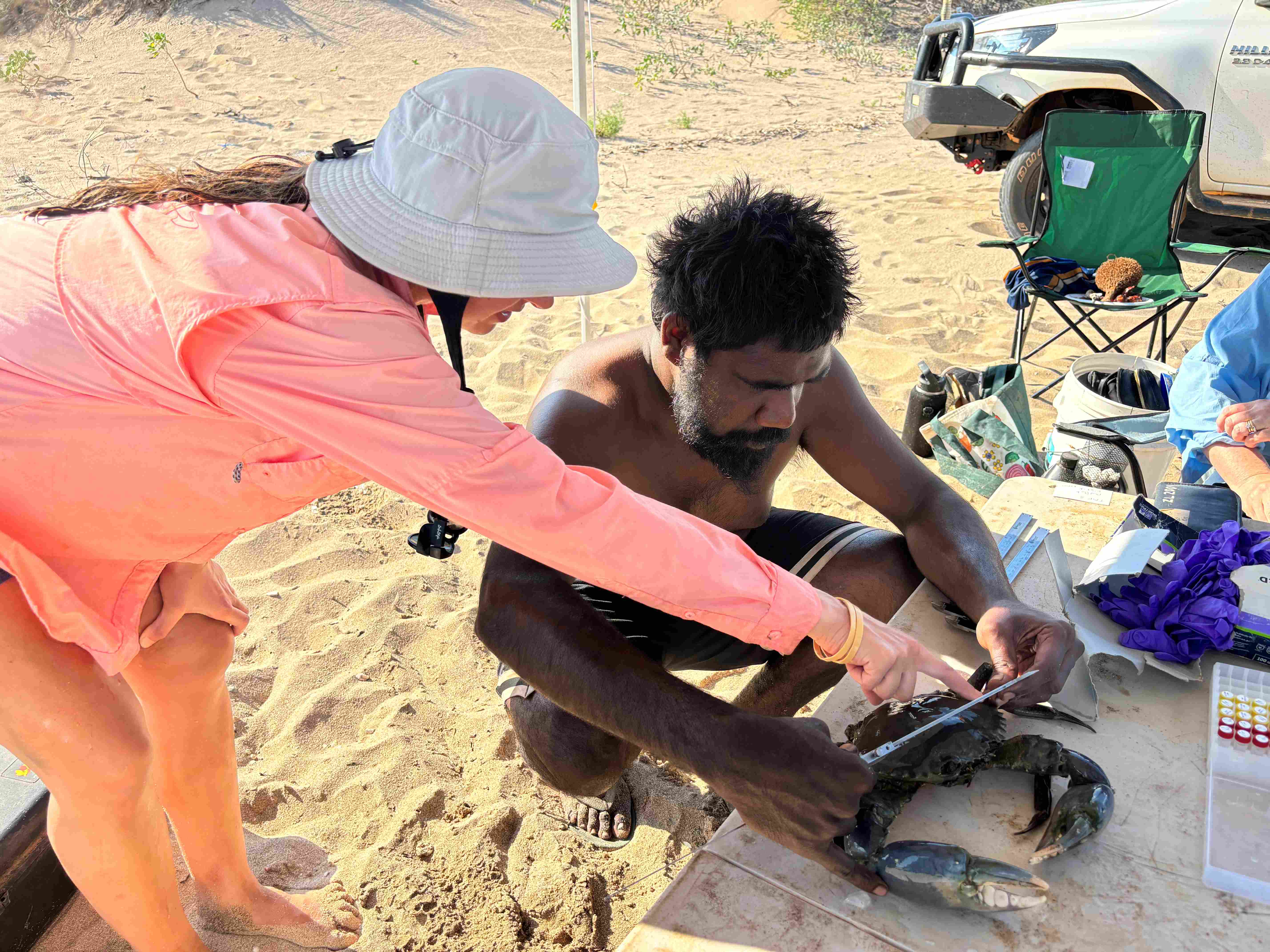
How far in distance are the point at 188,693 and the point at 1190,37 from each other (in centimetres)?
590

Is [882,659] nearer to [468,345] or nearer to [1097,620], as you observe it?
[1097,620]

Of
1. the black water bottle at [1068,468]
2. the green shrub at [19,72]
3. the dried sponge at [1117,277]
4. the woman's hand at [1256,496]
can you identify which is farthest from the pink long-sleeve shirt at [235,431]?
the green shrub at [19,72]

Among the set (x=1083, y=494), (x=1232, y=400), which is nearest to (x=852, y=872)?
(x=1083, y=494)

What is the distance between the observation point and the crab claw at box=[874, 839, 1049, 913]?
131 centimetres

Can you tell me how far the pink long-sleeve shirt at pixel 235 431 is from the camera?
1.19 meters

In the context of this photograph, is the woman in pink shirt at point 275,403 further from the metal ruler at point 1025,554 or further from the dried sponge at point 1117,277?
the dried sponge at point 1117,277

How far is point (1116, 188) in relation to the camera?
4.62 metres

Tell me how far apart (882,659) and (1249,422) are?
5.43ft

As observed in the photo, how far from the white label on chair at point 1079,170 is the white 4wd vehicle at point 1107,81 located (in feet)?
0.69

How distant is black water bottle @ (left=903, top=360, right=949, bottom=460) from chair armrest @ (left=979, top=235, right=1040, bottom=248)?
650mm

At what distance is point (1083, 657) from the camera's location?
1.79 m

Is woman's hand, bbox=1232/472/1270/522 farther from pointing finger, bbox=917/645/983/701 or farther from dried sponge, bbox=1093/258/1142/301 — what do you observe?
dried sponge, bbox=1093/258/1142/301

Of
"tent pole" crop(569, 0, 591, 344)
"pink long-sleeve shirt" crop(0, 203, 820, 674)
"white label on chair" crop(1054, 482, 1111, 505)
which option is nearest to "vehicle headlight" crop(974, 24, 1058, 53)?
"tent pole" crop(569, 0, 591, 344)

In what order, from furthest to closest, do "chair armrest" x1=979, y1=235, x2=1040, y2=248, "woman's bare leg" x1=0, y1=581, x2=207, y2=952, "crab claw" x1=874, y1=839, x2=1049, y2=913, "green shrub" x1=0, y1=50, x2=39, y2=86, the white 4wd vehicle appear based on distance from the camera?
"green shrub" x1=0, y1=50, x2=39, y2=86 → the white 4wd vehicle → "chair armrest" x1=979, y1=235, x2=1040, y2=248 → "woman's bare leg" x1=0, y1=581, x2=207, y2=952 → "crab claw" x1=874, y1=839, x2=1049, y2=913
